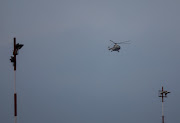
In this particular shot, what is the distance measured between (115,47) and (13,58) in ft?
123

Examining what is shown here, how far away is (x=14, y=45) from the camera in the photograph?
28.4m

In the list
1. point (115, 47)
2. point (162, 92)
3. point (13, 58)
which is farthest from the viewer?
point (115, 47)

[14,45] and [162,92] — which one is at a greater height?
[14,45]

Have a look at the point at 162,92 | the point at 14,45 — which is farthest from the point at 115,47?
the point at 14,45

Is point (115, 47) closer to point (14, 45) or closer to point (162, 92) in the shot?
point (162, 92)

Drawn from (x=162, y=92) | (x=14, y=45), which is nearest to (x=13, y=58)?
(x=14, y=45)

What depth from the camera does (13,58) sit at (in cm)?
2822

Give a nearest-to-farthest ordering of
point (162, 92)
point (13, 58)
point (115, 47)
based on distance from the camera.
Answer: point (13, 58) → point (162, 92) → point (115, 47)

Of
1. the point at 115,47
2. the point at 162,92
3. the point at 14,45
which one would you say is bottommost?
the point at 162,92

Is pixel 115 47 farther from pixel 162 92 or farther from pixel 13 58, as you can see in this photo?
pixel 13 58

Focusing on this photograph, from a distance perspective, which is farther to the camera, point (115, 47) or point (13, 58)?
point (115, 47)

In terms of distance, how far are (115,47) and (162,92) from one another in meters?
14.8

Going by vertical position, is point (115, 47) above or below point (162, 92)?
above

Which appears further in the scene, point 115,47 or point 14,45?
point 115,47
